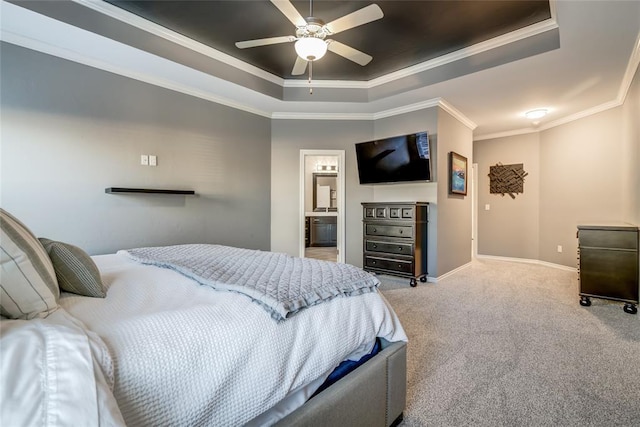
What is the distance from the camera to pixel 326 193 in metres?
4.86

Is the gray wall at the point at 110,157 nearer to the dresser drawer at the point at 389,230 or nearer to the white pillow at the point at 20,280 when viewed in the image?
the dresser drawer at the point at 389,230

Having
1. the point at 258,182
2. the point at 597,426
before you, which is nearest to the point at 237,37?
the point at 258,182

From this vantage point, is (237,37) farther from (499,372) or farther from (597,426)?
(597,426)

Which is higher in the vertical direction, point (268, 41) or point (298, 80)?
point (298, 80)

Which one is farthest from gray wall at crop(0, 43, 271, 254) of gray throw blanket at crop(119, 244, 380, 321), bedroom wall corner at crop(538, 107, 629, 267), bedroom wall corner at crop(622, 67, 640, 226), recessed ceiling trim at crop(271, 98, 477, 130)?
bedroom wall corner at crop(538, 107, 629, 267)

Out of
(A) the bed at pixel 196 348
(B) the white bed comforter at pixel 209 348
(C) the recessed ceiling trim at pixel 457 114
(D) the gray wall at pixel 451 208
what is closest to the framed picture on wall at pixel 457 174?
(D) the gray wall at pixel 451 208

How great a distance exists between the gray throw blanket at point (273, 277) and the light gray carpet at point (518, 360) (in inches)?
31.7

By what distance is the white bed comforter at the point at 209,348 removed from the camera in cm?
73

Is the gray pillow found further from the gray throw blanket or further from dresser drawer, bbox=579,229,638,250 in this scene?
dresser drawer, bbox=579,229,638,250

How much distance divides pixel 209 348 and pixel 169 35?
10.8 feet

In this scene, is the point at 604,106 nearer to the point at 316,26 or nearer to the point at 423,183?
the point at 423,183

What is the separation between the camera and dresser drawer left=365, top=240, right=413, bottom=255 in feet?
13.0

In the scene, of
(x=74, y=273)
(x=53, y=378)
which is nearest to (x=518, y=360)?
(x=53, y=378)

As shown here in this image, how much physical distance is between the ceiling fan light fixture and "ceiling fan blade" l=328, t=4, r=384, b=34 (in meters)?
0.13
